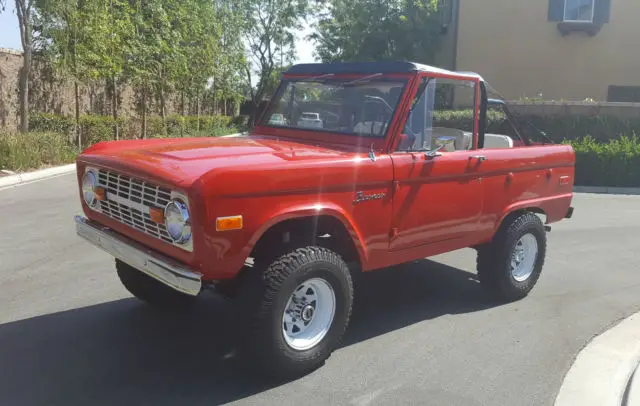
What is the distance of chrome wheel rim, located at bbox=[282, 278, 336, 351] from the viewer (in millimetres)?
3840

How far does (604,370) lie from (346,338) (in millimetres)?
1853

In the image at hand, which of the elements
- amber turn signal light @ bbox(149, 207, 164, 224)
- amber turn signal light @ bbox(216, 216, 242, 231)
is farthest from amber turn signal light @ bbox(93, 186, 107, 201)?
amber turn signal light @ bbox(216, 216, 242, 231)

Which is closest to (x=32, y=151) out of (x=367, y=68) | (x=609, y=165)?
(x=367, y=68)

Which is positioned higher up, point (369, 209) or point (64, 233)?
point (369, 209)

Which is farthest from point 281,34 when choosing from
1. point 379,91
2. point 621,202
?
point 379,91

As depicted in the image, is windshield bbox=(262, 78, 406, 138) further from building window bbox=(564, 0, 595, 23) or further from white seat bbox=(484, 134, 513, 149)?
building window bbox=(564, 0, 595, 23)

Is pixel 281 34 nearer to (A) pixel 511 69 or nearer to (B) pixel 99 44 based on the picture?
(A) pixel 511 69

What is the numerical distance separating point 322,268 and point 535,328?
2.20 meters

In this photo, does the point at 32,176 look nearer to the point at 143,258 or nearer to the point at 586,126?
the point at 143,258

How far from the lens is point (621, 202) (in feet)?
39.7

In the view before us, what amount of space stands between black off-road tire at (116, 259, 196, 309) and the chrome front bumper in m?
0.65

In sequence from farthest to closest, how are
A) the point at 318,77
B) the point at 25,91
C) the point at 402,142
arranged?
the point at 25,91
the point at 318,77
the point at 402,142

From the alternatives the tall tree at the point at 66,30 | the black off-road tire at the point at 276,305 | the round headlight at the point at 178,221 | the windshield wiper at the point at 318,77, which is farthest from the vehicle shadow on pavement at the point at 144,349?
the tall tree at the point at 66,30

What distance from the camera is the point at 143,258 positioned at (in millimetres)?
3566
